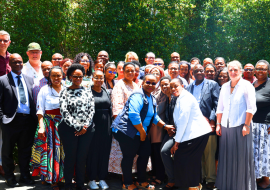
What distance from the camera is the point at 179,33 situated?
45.2ft

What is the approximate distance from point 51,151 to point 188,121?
102 inches

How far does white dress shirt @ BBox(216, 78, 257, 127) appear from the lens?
4959mm

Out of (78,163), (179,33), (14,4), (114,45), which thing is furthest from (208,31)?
(78,163)

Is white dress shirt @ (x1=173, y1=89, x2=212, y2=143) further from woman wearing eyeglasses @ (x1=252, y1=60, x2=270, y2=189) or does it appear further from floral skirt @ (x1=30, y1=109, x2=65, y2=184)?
floral skirt @ (x1=30, y1=109, x2=65, y2=184)

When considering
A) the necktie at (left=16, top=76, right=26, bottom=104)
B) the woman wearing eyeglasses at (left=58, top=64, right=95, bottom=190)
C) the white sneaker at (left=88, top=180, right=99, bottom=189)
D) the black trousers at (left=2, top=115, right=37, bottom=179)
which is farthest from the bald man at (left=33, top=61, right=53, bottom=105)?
the white sneaker at (left=88, top=180, right=99, bottom=189)

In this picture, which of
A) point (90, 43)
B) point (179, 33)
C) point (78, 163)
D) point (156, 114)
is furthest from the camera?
point (179, 33)

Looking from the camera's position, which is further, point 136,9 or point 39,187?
point 136,9

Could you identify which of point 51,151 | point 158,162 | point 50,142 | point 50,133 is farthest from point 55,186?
point 158,162

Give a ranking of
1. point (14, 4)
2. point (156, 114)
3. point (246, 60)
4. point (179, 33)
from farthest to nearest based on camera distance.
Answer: point (246, 60) < point (179, 33) < point (14, 4) < point (156, 114)

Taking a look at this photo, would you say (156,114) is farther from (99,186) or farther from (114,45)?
(114,45)

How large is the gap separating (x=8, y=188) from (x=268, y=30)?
45.5ft

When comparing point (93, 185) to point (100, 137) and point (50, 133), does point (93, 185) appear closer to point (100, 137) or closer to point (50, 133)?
point (100, 137)

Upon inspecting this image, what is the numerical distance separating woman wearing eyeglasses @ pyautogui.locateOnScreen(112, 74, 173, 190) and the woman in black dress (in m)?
0.31

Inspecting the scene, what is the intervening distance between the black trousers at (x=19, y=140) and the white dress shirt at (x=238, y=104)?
377cm
